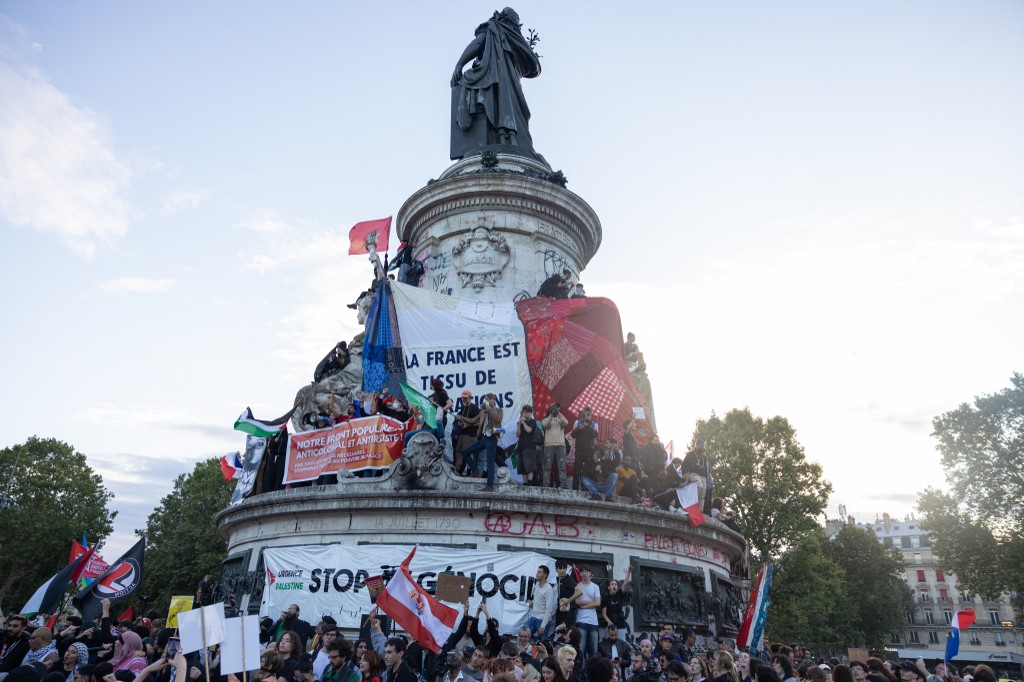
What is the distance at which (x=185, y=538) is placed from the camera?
38.4 m

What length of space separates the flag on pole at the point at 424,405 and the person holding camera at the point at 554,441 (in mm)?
2299

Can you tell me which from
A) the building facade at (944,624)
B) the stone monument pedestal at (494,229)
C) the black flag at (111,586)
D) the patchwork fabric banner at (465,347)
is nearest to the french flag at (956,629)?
the patchwork fabric banner at (465,347)

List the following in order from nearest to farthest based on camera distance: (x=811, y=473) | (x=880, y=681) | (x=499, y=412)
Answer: (x=880, y=681), (x=499, y=412), (x=811, y=473)

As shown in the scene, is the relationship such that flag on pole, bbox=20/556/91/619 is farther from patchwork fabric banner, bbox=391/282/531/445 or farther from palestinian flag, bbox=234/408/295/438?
patchwork fabric banner, bbox=391/282/531/445

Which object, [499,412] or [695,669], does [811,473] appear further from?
[695,669]

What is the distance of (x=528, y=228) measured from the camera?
19422 mm

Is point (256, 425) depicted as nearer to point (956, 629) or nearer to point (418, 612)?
point (418, 612)

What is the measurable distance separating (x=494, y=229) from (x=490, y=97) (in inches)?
281

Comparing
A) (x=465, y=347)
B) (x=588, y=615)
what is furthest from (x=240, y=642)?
(x=465, y=347)

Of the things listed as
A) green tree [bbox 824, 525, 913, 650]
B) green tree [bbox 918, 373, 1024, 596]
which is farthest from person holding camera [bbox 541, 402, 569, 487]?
green tree [bbox 824, 525, 913, 650]

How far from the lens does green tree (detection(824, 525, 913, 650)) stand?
142ft

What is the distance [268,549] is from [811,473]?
1317 inches

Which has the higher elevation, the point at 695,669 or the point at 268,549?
the point at 268,549

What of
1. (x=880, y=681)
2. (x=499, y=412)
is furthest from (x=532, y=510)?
(x=880, y=681)
